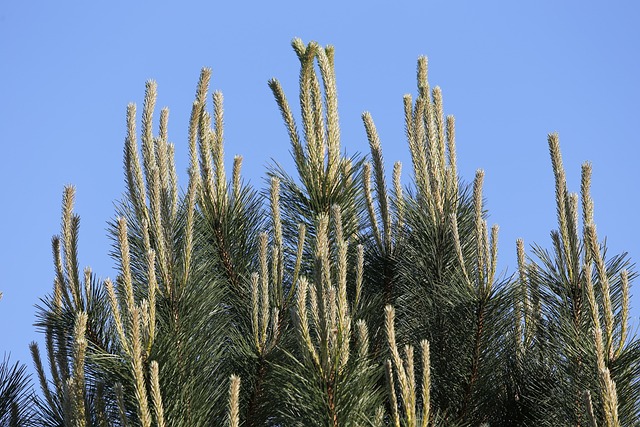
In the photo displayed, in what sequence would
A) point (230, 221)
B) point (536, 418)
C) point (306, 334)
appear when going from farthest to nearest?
1. point (230, 221)
2. point (536, 418)
3. point (306, 334)

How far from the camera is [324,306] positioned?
166 inches

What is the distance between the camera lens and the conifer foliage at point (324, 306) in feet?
14.6

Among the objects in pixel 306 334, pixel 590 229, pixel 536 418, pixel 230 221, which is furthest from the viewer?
pixel 230 221

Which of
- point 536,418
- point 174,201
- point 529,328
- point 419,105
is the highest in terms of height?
point 419,105

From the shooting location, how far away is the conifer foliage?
4438 millimetres

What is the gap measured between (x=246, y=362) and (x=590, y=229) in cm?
176

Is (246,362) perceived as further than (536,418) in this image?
No

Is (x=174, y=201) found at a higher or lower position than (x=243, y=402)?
higher

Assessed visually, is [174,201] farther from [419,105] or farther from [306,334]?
[419,105]

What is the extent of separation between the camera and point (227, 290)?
5.73 meters

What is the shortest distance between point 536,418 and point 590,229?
1216mm

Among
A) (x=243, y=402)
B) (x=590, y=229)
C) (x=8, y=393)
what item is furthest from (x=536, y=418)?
(x=8, y=393)

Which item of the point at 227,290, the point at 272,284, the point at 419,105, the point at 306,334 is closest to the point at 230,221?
the point at 227,290

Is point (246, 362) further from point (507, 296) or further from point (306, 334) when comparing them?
point (507, 296)
